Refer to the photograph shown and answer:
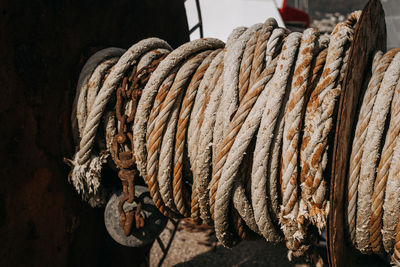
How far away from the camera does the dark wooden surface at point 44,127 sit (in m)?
1.53

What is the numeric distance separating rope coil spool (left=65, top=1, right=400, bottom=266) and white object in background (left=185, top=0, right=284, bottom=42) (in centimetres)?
356

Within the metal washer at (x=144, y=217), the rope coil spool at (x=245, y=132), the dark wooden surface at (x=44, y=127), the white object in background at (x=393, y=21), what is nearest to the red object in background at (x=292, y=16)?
the white object in background at (x=393, y=21)

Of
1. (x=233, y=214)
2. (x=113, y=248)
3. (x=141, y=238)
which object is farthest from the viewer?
(x=113, y=248)

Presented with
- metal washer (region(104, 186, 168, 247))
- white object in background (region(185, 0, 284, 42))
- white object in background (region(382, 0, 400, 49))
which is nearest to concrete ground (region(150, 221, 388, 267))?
metal washer (region(104, 186, 168, 247))

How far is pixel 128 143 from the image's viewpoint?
5.59 feet

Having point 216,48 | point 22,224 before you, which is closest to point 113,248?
point 22,224

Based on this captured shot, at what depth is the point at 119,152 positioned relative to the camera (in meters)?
1.71

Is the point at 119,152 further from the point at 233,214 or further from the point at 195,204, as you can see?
the point at 233,214

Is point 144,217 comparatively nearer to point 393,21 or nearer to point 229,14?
point 229,14

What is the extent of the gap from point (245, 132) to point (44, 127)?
88cm

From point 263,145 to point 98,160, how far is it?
30.1 inches

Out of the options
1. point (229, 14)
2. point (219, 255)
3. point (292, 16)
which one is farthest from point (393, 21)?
point (219, 255)

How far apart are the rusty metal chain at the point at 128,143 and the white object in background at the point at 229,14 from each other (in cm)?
348

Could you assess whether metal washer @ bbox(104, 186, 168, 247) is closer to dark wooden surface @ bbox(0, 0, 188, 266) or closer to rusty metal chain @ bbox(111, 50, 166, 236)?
rusty metal chain @ bbox(111, 50, 166, 236)
